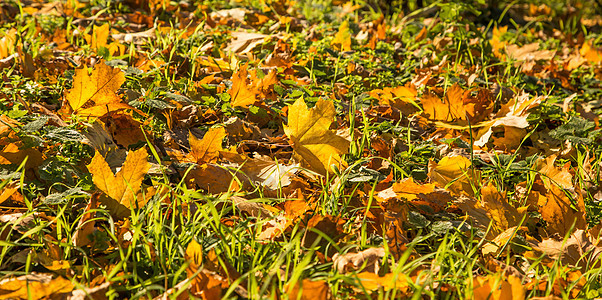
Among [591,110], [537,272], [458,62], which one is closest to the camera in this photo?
[537,272]

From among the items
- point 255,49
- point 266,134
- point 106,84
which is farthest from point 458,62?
point 106,84

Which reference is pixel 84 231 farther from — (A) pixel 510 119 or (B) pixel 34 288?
(A) pixel 510 119

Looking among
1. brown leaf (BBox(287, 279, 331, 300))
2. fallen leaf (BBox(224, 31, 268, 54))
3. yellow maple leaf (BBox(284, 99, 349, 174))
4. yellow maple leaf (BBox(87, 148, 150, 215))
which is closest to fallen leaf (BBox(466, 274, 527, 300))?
brown leaf (BBox(287, 279, 331, 300))

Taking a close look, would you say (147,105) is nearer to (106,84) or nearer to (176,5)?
(106,84)

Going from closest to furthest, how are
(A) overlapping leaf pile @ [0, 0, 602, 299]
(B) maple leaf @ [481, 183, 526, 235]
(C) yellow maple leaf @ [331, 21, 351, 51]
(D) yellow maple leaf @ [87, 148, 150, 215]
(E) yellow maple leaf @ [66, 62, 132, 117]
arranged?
(A) overlapping leaf pile @ [0, 0, 602, 299] → (D) yellow maple leaf @ [87, 148, 150, 215] → (B) maple leaf @ [481, 183, 526, 235] → (E) yellow maple leaf @ [66, 62, 132, 117] → (C) yellow maple leaf @ [331, 21, 351, 51]

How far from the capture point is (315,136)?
5.99 feet

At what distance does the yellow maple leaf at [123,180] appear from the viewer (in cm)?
149

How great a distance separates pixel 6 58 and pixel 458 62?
2.43 m

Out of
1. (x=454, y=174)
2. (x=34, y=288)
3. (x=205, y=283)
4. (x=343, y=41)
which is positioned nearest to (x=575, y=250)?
(x=454, y=174)

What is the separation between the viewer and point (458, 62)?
306 centimetres

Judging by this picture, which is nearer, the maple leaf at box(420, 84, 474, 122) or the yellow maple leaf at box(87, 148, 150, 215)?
the yellow maple leaf at box(87, 148, 150, 215)

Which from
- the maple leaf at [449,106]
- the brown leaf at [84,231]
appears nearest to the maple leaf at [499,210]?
the maple leaf at [449,106]

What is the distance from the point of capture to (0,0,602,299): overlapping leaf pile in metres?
1.33

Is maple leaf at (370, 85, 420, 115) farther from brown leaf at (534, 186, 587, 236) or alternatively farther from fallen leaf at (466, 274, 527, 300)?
fallen leaf at (466, 274, 527, 300)
